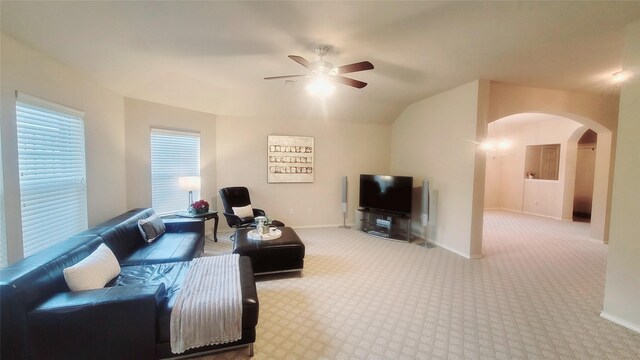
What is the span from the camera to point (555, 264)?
151 inches

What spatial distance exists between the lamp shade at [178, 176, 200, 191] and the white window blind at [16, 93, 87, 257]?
1.46 meters

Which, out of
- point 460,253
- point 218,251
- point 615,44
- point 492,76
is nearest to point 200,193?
point 218,251

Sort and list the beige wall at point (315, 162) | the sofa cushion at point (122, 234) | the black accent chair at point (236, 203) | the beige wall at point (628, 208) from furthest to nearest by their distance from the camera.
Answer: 1. the beige wall at point (315, 162)
2. the black accent chair at point (236, 203)
3. the sofa cushion at point (122, 234)
4. the beige wall at point (628, 208)

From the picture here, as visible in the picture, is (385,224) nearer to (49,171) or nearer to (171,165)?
(171,165)

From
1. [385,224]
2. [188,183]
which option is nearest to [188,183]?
[188,183]

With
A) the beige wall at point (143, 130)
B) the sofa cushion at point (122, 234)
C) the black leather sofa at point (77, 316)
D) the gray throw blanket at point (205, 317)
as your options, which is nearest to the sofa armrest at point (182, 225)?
the sofa cushion at point (122, 234)

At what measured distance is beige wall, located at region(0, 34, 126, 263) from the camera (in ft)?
7.24

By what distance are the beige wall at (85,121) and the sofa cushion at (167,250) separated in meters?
0.84

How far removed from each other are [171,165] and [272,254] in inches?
116

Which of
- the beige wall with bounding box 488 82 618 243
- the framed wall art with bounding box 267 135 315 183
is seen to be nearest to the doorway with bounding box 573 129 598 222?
the beige wall with bounding box 488 82 618 243

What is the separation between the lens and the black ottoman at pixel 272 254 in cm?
327

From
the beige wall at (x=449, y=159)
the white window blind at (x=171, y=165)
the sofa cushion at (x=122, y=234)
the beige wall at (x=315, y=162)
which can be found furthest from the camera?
the beige wall at (x=315, y=162)

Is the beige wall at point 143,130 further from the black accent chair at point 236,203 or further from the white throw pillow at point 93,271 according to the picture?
the white throw pillow at point 93,271

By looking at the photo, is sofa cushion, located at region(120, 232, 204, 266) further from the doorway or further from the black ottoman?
the doorway
